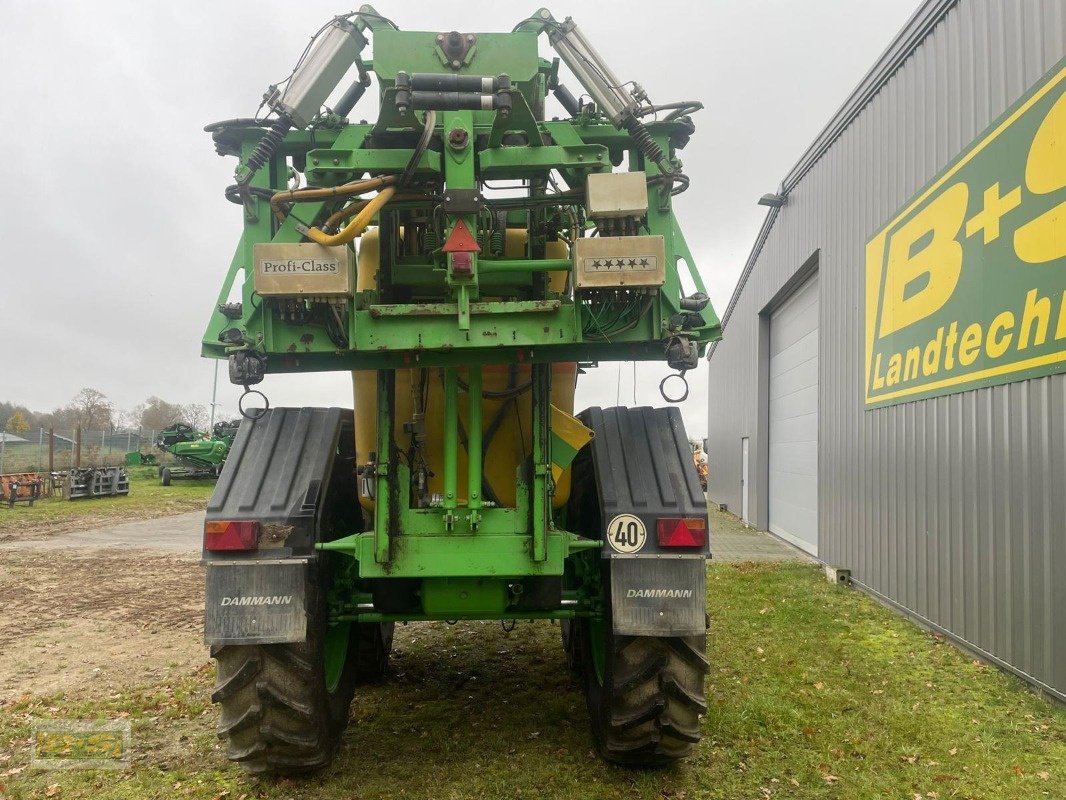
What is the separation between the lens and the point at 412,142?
13.3ft

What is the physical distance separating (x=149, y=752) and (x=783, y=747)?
360 cm

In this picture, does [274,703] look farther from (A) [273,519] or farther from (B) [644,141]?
(B) [644,141]

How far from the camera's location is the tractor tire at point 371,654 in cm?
543

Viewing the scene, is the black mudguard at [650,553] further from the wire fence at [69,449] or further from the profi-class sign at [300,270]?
the wire fence at [69,449]

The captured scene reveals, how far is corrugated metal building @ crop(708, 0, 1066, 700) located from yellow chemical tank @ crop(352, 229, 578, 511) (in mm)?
3428

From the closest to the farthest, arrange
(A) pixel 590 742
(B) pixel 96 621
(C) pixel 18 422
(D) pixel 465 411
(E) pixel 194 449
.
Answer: (D) pixel 465 411 < (A) pixel 590 742 < (B) pixel 96 621 < (E) pixel 194 449 < (C) pixel 18 422

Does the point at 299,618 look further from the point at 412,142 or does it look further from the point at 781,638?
the point at 781,638

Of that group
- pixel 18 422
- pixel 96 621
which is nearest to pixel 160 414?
pixel 18 422

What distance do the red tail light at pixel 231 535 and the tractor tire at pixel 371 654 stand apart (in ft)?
6.12

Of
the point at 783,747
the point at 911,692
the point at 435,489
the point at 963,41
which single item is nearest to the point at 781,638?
→ the point at 911,692

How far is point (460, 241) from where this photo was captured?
367cm

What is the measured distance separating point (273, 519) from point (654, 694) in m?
2.05

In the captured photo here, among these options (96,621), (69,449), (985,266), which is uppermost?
(985,266)

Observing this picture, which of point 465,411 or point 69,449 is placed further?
point 69,449
